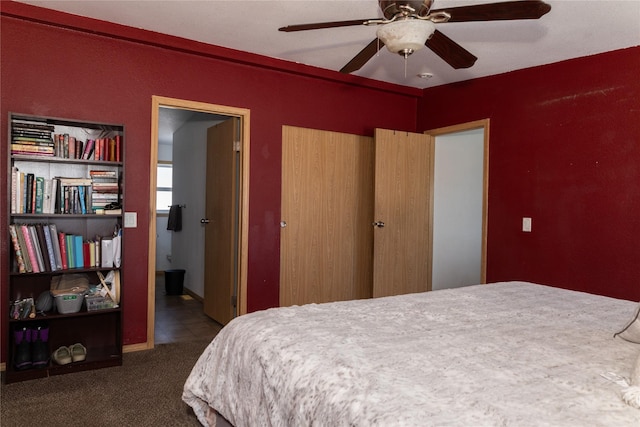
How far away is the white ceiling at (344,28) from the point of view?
2707 mm

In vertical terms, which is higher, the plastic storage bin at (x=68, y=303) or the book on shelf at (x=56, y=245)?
the book on shelf at (x=56, y=245)

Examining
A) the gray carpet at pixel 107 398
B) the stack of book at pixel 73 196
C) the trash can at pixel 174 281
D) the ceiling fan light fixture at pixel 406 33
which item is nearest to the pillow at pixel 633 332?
the ceiling fan light fixture at pixel 406 33

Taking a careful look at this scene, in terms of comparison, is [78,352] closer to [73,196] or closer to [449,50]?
[73,196]

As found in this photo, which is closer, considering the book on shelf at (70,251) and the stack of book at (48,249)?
the stack of book at (48,249)

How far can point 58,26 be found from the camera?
9.78 feet

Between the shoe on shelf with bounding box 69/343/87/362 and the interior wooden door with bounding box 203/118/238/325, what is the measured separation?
A: 4.12 ft

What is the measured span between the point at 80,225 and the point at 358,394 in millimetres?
2688

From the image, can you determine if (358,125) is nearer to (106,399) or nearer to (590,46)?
(590,46)

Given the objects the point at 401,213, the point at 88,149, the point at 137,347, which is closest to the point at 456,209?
the point at 401,213

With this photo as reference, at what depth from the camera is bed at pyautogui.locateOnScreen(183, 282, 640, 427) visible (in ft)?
3.45

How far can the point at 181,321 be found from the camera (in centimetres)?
425

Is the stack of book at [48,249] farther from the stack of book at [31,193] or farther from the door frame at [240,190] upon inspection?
the door frame at [240,190]

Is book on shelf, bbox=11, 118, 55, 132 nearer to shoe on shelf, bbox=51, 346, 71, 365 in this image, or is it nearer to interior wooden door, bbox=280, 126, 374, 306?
shoe on shelf, bbox=51, 346, 71, 365

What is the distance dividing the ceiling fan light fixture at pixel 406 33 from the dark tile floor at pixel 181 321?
9.51 feet
